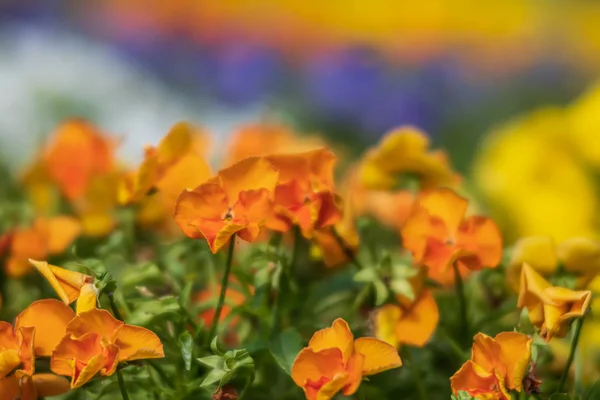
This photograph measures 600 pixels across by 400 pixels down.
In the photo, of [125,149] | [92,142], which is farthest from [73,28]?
[92,142]

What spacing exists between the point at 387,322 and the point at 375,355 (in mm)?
86


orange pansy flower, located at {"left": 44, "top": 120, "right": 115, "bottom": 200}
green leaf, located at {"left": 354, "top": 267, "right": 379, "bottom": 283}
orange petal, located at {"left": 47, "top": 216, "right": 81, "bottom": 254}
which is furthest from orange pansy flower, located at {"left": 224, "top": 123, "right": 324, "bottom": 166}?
green leaf, located at {"left": 354, "top": 267, "right": 379, "bottom": 283}

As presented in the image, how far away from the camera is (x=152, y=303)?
531mm

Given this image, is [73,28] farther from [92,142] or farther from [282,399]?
[282,399]

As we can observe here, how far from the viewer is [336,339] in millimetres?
459

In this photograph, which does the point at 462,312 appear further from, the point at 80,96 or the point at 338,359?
the point at 80,96

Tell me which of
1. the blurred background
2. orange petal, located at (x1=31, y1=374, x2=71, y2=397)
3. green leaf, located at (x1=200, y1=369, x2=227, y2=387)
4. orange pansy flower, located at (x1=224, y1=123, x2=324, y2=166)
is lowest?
the blurred background

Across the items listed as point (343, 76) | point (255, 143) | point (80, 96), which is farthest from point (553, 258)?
point (343, 76)

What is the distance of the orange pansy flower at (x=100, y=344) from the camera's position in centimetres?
45

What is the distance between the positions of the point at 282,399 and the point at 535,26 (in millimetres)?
3053

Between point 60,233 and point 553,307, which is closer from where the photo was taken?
point 553,307

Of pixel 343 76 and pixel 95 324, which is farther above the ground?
pixel 95 324

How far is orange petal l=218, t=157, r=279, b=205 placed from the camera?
0.51 metres

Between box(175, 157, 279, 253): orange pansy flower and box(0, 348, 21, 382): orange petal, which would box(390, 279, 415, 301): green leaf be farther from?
box(0, 348, 21, 382): orange petal
